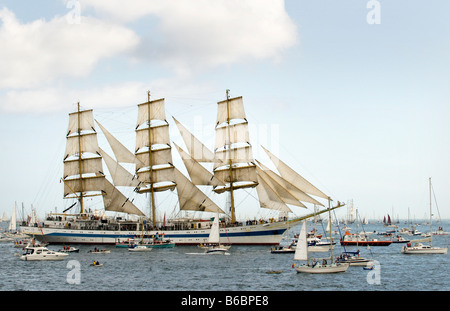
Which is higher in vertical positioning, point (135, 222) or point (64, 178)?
point (64, 178)

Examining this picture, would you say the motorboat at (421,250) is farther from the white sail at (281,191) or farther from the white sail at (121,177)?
the white sail at (121,177)

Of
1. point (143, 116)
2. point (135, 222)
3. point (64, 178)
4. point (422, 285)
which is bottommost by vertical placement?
point (422, 285)

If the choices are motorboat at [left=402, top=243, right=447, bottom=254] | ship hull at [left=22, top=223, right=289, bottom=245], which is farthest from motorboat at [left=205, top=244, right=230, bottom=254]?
motorboat at [left=402, top=243, right=447, bottom=254]

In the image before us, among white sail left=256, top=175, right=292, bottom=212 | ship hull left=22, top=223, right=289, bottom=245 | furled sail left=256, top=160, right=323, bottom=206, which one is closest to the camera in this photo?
furled sail left=256, top=160, right=323, bottom=206

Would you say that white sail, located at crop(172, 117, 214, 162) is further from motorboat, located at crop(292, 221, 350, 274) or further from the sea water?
motorboat, located at crop(292, 221, 350, 274)

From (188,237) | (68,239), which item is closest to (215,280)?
(188,237)

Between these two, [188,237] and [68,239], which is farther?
[68,239]

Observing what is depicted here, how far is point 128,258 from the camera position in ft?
218

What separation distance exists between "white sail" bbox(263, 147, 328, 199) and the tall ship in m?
0.16

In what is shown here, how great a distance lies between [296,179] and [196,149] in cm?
2086

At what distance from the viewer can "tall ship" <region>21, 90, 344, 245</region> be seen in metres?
82.7

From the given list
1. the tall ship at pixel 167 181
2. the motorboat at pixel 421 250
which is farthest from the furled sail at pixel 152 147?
the motorboat at pixel 421 250
